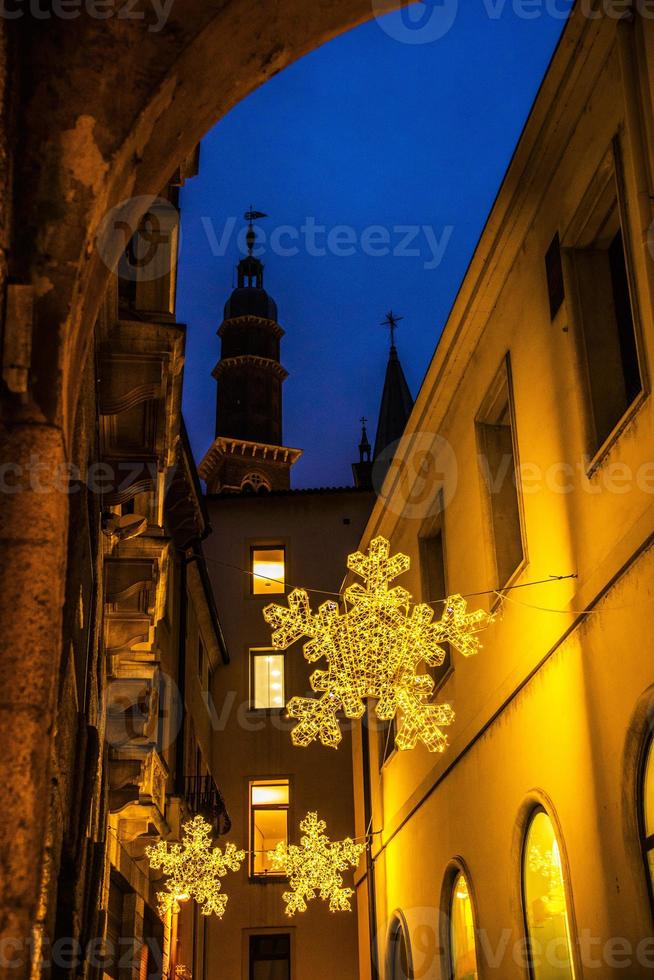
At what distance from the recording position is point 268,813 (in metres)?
27.9

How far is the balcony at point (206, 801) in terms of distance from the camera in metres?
20.9

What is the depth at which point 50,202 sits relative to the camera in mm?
4367

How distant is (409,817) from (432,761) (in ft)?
6.29

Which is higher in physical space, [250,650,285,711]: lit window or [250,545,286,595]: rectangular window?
[250,545,286,595]: rectangular window

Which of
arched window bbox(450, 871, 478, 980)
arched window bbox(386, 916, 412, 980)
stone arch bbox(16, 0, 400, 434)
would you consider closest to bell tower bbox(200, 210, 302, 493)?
arched window bbox(386, 916, 412, 980)

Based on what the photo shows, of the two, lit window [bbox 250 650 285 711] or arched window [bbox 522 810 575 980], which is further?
lit window [bbox 250 650 285 711]

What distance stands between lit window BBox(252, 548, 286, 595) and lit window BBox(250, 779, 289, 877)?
5209 mm

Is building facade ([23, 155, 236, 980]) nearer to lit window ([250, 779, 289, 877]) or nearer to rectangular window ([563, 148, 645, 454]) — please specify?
rectangular window ([563, 148, 645, 454])

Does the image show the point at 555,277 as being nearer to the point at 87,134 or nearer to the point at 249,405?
the point at 87,134

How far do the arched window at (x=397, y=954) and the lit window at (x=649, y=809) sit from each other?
10.2 meters

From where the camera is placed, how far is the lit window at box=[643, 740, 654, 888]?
7.62 m

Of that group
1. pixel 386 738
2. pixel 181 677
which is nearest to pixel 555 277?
pixel 386 738

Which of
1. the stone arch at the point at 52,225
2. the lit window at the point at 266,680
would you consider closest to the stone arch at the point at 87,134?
the stone arch at the point at 52,225

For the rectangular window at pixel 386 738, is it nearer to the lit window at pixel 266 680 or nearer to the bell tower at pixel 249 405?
the lit window at pixel 266 680
